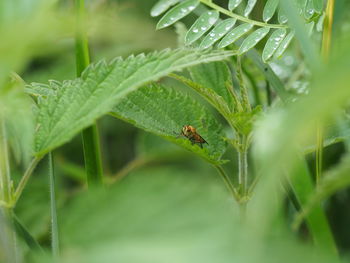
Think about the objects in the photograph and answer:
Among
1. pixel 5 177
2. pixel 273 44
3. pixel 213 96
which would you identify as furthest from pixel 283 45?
pixel 5 177

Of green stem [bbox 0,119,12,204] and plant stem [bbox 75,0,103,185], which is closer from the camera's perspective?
green stem [bbox 0,119,12,204]

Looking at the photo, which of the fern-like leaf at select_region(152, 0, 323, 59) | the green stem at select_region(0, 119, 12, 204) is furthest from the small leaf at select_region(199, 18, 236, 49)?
the green stem at select_region(0, 119, 12, 204)

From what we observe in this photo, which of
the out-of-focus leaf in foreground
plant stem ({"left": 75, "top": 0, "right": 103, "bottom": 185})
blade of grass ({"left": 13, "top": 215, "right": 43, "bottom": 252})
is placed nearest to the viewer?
the out-of-focus leaf in foreground

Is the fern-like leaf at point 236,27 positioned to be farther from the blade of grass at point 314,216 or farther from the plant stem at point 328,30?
the blade of grass at point 314,216

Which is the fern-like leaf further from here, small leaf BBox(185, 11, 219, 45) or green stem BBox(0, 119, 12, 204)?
green stem BBox(0, 119, 12, 204)

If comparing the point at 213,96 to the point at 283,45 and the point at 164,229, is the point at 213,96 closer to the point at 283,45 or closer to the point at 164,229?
the point at 283,45

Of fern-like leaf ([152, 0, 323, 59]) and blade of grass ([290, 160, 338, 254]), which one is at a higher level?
fern-like leaf ([152, 0, 323, 59])
